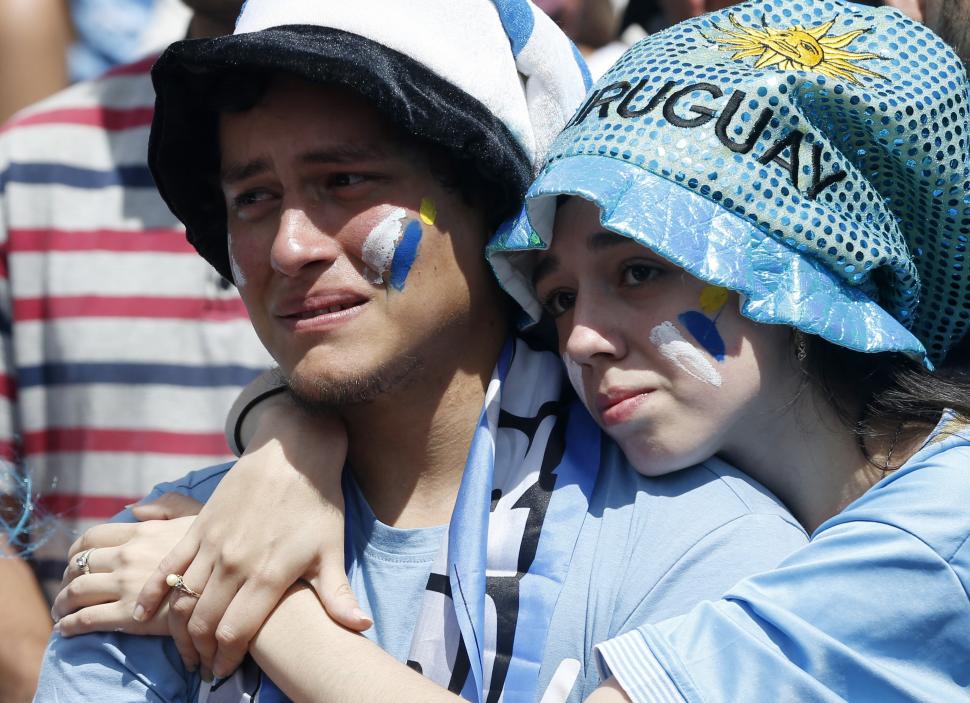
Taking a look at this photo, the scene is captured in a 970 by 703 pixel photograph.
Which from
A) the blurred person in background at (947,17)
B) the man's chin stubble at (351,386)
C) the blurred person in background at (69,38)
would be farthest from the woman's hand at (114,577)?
the blurred person in background at (69,38)

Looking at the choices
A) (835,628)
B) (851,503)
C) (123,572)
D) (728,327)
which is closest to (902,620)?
(835,628)

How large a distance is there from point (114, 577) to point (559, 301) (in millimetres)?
986

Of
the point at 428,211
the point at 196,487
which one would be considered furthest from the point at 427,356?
the point at 196,487

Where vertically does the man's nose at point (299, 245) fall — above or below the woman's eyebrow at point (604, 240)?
below

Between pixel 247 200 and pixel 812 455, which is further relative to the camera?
pixel 247 200

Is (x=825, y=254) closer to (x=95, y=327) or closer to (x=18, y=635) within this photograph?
(x=95, y=327)

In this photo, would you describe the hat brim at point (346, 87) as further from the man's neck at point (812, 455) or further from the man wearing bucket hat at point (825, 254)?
the man's neck at point (812, 455)

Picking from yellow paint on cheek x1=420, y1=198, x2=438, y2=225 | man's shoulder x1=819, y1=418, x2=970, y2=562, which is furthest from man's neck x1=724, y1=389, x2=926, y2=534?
yellow paint on cheek x1=420, y1=198, x2=438, y2=225

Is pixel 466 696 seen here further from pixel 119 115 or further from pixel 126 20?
pixel 126 20

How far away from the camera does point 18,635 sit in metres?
3.44

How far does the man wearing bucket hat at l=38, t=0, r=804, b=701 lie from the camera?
2260 millimetres

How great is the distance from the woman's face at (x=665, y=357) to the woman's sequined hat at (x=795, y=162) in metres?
0.10

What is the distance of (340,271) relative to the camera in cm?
253

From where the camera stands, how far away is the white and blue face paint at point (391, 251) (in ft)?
8.30
